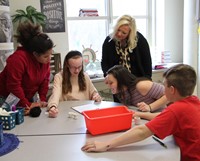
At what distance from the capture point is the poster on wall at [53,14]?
3.29 metres

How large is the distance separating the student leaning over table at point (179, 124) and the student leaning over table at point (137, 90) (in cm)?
54

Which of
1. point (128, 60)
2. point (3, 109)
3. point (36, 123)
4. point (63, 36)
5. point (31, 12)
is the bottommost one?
point (36, 123)

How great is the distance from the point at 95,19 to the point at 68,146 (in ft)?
9.39

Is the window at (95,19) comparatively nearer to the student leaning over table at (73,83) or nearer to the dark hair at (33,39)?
the student leaning over table at (73,83)

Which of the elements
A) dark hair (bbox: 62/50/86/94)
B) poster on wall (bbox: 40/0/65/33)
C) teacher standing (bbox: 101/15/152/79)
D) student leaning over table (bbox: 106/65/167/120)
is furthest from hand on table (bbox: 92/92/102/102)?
poster on wall (bbox: 40/0/65/33)

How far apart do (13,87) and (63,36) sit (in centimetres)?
165

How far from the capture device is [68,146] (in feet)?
4.34

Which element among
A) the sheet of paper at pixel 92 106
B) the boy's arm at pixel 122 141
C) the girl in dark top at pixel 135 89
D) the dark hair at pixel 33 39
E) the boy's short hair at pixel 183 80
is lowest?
the sheet of paper at pixel 92 106

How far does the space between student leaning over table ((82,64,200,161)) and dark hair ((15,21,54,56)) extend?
38.5 inches

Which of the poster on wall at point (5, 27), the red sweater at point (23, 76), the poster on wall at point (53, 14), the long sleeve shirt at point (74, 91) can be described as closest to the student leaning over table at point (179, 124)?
the red sweater at point (23, 76)

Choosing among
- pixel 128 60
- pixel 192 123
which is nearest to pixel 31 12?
pixel 128 60

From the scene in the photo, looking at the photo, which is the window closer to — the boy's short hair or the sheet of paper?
the sheet of paper

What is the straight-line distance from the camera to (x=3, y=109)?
5.47ft

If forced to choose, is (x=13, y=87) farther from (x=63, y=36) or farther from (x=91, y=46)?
(x=91, y=46)
